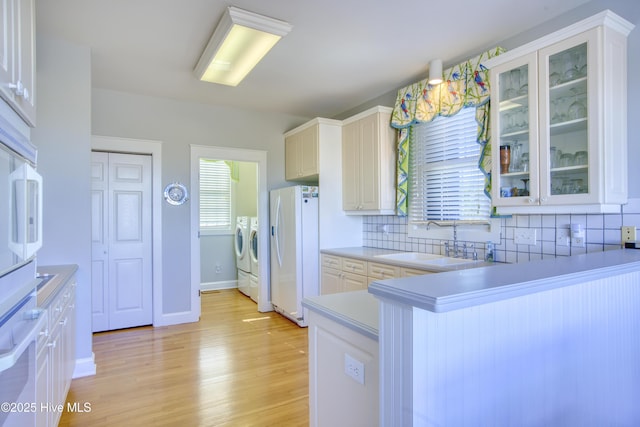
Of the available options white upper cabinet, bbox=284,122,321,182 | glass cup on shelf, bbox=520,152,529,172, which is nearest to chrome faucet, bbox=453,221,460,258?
glass cup on shelf, bbox=520,152,529,172

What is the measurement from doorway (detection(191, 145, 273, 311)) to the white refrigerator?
0.36 metres

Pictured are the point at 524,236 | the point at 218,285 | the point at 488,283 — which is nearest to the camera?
the point at 488,283

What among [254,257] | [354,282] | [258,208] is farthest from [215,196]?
[354,282]

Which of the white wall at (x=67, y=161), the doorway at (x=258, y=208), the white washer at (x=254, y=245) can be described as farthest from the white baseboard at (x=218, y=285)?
the white wall at (x=67, y=161)

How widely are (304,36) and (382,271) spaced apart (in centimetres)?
209

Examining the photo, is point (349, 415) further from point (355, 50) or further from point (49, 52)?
point (49, 52)

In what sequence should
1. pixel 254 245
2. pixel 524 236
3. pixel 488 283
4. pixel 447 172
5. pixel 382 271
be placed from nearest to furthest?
1. pixel 488 283
2. pixel 524 236
3. pixel 382 271
4. pixel 447 172
5. pixel 254 245

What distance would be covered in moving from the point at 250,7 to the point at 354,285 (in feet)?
8.50

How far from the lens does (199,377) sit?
276cm

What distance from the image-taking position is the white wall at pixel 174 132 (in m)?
3.87

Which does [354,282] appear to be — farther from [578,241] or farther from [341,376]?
[341,376]

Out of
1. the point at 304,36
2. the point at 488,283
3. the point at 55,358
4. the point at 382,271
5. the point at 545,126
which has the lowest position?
the point at 55,358

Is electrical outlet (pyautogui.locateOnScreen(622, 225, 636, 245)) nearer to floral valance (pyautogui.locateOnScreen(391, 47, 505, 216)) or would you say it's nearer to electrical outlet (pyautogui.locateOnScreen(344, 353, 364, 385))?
floral valance (pyautogui.locateOnScreen(391, 47, 505, 216))

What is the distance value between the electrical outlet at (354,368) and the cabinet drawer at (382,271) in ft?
5.93
